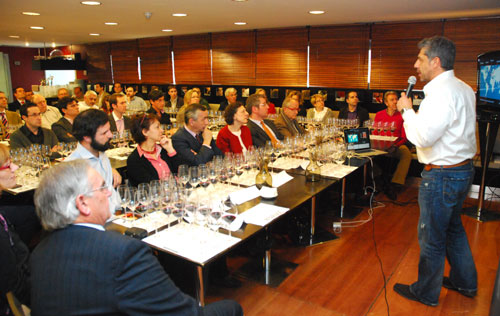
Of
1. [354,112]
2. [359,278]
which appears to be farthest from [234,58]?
[359,278]

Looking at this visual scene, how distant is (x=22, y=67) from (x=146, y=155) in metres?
15.9

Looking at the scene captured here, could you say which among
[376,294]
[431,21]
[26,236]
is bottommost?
[376,294]

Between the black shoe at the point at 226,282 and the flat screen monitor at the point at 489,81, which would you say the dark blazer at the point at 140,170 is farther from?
the flat screen monitor at the point at 489,81

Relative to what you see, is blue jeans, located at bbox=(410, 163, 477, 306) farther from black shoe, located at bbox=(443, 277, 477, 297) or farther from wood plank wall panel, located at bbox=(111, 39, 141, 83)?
wood plank wall panel, located at bbox=(111, 39, 141, 83)

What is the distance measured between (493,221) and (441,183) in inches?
101

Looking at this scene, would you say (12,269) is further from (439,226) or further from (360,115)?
(360,115)

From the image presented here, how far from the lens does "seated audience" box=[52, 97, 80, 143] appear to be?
5520mm

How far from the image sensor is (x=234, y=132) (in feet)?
15.3

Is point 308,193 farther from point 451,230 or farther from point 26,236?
point 26,236

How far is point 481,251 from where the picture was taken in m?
3.83

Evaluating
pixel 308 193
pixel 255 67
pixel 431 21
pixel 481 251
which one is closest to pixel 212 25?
pixel 255 67

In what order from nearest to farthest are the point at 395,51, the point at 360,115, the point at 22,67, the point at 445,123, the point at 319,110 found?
the point at 445,123 → the point at 360,115 → the point at 319,110 → the point at 395,51 → the point at 22,67

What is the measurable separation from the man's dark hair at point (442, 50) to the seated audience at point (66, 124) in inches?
188

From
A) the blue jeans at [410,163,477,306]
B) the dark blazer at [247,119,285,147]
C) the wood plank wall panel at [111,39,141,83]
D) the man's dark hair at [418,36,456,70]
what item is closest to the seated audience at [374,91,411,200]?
the dark blazer at [247,119,285,147]
